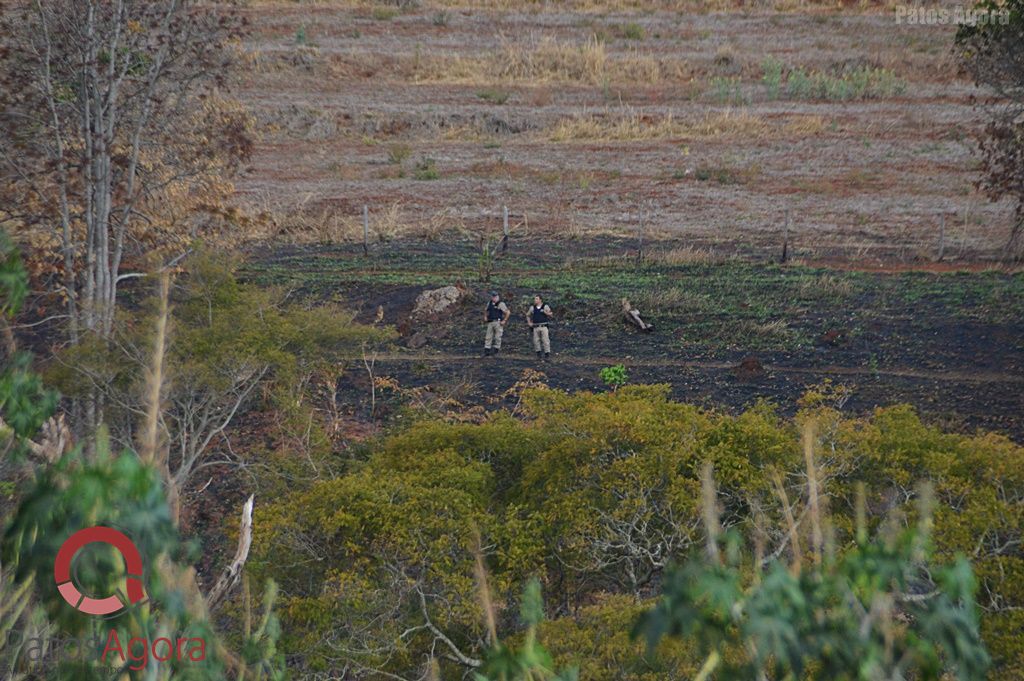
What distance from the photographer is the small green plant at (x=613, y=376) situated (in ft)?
57.3

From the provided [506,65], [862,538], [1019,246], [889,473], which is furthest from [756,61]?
[862,538]

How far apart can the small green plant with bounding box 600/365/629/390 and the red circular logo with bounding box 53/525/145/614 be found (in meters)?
14.0

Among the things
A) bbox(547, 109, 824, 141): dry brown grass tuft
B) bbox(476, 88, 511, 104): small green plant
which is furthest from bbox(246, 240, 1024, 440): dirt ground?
bbox(476, 88, 511, 104): small green plant

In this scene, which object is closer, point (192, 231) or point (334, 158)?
point (192, 231)

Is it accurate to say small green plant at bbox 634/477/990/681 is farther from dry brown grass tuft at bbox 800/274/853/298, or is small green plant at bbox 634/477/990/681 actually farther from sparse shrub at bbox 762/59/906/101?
sparse shrub at bbox 762/59/906/101

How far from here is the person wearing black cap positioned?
1886 cm

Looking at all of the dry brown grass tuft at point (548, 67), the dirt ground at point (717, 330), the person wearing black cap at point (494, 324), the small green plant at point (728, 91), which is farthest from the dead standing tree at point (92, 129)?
the dry brown grass tuft at point (548, 67)

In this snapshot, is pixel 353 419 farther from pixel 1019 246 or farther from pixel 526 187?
pixel 526 187

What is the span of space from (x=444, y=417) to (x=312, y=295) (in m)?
6.60

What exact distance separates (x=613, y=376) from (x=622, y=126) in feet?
73.4

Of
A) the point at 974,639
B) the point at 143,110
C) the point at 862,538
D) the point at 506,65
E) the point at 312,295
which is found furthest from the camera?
the point at 506,65

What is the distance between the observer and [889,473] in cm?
1041

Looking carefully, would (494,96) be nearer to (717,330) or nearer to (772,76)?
(772,76)

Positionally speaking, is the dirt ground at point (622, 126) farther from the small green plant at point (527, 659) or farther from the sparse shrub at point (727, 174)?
the small green plant at point (527, 659)
